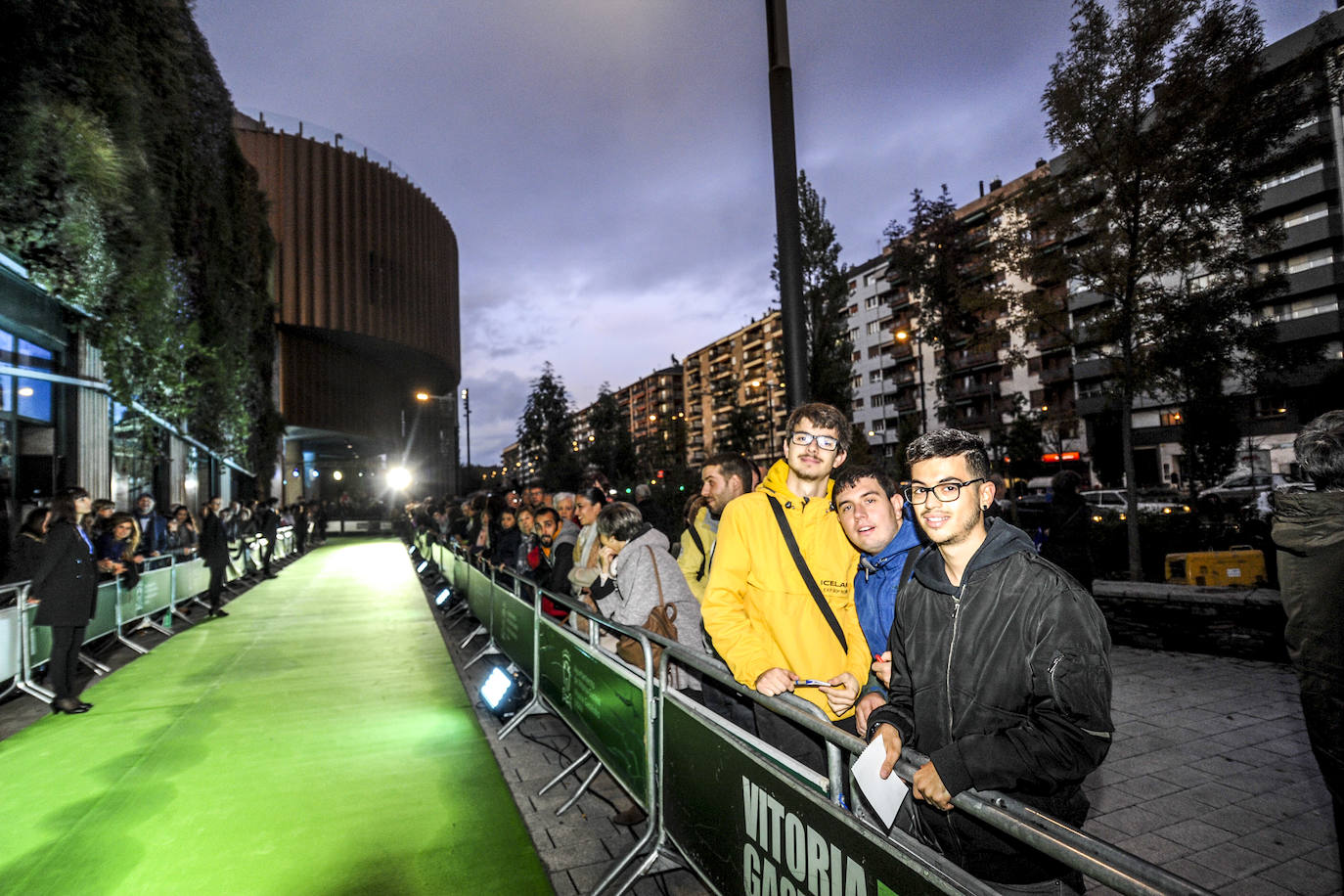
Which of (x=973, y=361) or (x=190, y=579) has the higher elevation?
(x=973, y=361)

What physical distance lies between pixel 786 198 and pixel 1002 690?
4.01 meters

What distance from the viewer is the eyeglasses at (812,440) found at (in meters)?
2.94

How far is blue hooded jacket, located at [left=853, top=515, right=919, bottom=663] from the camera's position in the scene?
2758mm

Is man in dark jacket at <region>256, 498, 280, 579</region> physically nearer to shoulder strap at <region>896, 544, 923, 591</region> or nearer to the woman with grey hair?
the woman with grey hair

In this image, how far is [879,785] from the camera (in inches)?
73.0

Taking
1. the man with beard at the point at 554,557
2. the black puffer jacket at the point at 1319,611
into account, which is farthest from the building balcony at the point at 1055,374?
the black puffer jacket at the point at 1319,611

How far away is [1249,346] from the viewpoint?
11.3 m

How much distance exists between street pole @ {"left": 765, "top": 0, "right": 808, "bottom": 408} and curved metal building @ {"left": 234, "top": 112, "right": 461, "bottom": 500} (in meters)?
31.9

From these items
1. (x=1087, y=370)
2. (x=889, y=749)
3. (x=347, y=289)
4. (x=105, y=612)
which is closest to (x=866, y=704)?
(x=889, y=749)

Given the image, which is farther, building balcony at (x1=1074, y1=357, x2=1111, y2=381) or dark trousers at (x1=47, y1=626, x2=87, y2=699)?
building balcony at (x1=1074, y1=357, x2=1111, y2=381)

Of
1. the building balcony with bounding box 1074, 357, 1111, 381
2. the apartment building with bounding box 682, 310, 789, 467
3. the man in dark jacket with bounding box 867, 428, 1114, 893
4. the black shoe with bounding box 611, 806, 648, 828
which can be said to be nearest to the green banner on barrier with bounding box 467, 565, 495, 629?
the black shoe with bounding box 611, 806, 648, 828

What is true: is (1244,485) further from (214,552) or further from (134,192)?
(134,192)

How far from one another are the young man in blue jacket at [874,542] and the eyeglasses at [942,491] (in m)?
0.70

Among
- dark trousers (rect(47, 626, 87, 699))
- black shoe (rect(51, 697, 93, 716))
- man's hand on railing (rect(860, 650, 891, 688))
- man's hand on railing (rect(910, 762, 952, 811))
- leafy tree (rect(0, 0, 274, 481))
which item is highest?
leafy tree (rect(0, 0, 274, 481))
